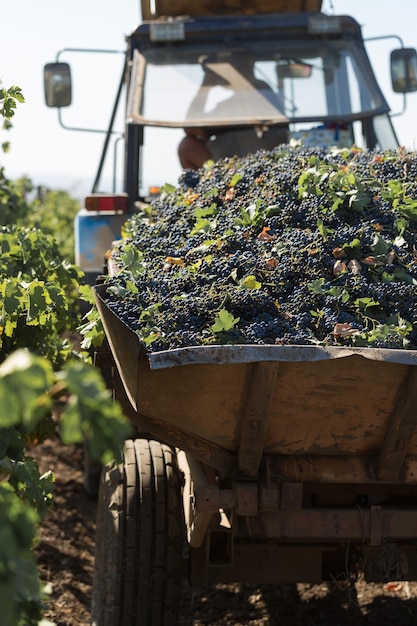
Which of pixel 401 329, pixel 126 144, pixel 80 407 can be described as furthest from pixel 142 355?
pixel 126 144

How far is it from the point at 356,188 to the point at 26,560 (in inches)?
82.4

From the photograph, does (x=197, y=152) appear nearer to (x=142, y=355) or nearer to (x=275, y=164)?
(x=275, y=164)

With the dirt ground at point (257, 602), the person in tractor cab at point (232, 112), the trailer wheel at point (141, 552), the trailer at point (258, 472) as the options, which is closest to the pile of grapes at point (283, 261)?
the trailer at point (258, 472)

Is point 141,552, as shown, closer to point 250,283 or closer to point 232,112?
point 250,283

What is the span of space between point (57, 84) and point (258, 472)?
355 centimetres

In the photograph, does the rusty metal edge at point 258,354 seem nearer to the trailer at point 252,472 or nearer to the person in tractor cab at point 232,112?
the trailer at point 252,472

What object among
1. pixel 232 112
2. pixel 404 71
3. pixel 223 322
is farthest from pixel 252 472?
pixel 404 71

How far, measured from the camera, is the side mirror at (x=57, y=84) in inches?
225

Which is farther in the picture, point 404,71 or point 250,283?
point 404,71

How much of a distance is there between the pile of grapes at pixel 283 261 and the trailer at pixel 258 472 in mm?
131

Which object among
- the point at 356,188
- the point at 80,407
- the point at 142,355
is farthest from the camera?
the point at 356,188

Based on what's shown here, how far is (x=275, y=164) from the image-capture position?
3.74m

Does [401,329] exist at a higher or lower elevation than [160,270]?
lower

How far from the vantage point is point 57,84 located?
5.71 meters
